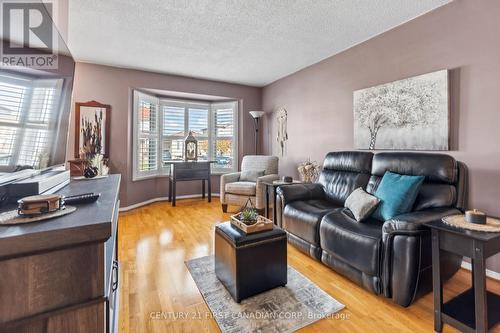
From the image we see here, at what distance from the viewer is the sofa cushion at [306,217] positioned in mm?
2201

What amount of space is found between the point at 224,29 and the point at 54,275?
2.78 metres

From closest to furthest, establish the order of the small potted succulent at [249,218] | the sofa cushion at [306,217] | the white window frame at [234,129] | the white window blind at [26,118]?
1. the white window blind at [26,118]
2. the small potted succulent at [249,218]
3. the sofa cushion at [306,217]
4. the white window frame at [234,129]

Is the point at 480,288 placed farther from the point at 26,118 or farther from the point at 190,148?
the point at 190,148

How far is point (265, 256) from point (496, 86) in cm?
237

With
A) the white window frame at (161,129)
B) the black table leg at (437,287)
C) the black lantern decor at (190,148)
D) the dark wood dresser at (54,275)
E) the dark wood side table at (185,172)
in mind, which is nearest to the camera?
the dark wood dresser at (54,275)

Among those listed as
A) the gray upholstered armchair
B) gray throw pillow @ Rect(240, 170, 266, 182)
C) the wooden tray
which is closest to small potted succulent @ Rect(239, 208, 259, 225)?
the wooden tray

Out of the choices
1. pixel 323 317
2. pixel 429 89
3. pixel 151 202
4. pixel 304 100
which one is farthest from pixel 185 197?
pixel 429 89

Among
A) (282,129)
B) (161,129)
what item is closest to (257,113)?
(282,129)

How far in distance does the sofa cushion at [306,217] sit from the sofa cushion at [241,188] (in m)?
1.23

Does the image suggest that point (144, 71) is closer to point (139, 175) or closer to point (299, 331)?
point (139, 175)

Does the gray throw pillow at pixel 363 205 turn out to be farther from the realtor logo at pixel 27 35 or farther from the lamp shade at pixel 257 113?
the lamp shade at pixel 257 113

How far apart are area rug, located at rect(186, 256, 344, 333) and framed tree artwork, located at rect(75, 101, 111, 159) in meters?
3.00

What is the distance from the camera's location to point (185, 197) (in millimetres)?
5035

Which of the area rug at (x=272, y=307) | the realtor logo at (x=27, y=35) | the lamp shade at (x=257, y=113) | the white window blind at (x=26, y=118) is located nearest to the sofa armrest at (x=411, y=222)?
the area rug at (x=272, y=307)
